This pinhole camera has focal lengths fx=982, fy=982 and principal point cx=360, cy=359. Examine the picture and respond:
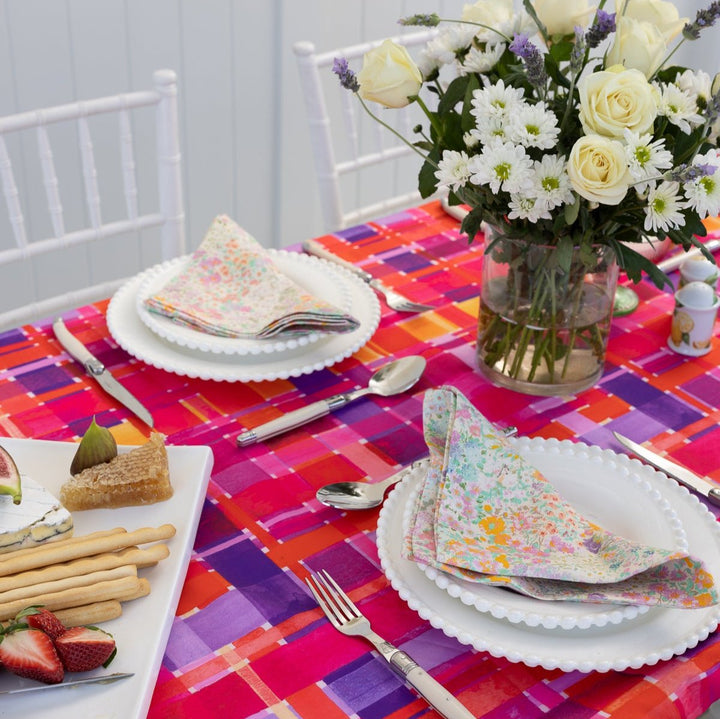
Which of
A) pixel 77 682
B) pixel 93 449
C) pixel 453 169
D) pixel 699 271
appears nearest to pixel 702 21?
pixel 453 169

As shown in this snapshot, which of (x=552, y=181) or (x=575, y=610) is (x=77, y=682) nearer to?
(x=575, y=610)

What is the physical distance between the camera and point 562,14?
3.63 feet

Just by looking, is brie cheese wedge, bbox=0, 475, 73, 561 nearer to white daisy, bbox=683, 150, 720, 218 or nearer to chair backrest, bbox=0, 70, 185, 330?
white daisy, bbox=683, 150, 720, 218

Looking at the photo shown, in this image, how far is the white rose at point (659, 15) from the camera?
1.08 meters

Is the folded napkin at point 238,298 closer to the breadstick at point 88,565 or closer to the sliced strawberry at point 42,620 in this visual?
the breadstick at point 88,565

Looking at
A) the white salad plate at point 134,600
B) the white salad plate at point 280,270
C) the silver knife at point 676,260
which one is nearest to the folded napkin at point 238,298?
the white salad plate at point 280,270

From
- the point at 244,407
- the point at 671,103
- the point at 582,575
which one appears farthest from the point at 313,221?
the point at 582,575

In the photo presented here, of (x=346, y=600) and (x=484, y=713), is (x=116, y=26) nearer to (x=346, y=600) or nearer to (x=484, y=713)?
(x=346, y=600)

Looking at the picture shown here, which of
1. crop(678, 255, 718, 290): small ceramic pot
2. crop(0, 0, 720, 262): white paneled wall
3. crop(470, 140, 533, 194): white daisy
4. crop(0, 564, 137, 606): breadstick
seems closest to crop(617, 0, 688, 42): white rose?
crop(470, 140, 533, 194): white daisy

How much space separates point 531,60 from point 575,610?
20.8 inches

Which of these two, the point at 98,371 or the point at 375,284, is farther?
the point at 375,284

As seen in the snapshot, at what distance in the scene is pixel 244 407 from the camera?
4.05 ft

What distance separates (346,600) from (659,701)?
29 centimetres

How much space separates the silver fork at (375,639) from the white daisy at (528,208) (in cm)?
43
